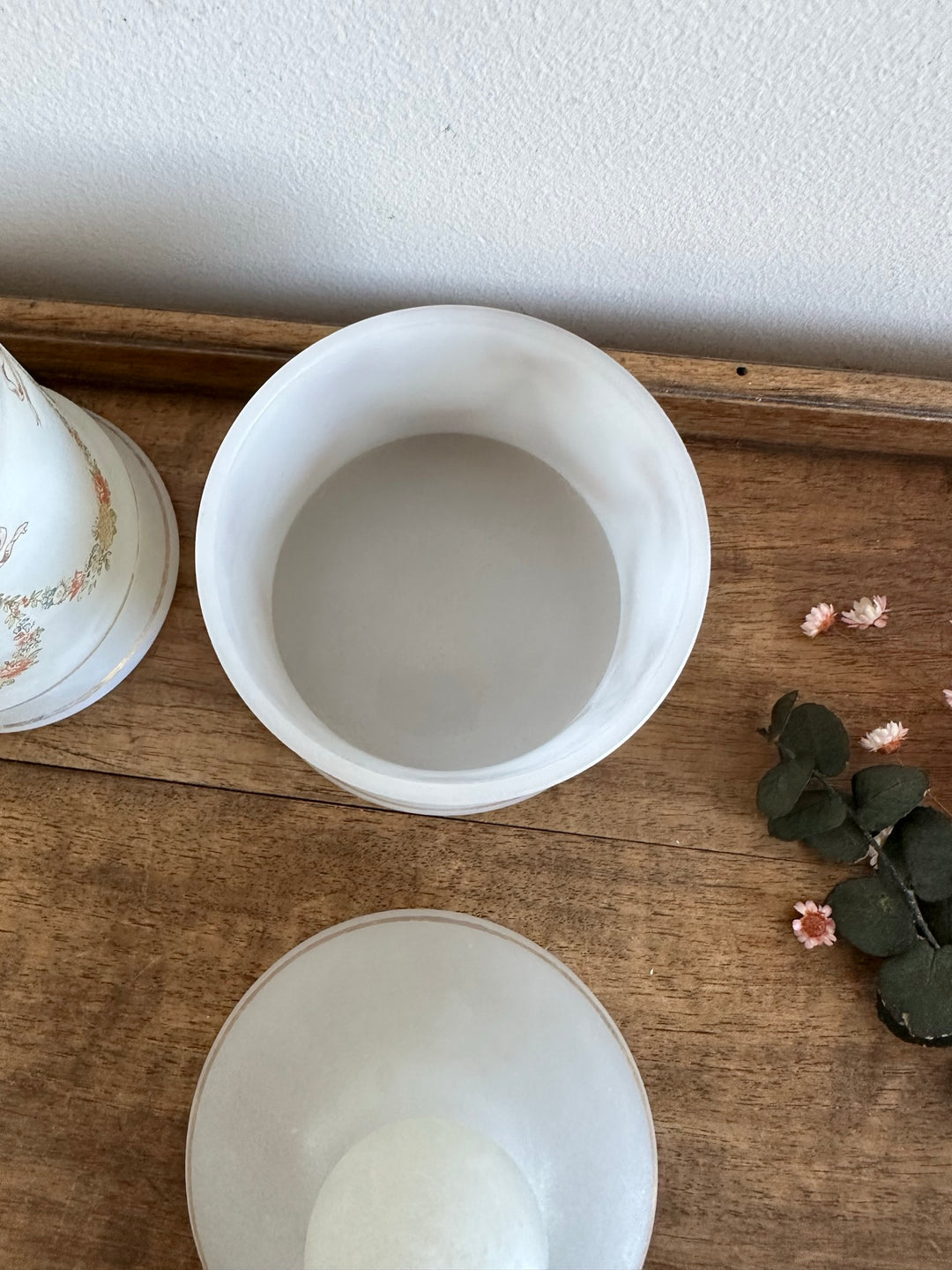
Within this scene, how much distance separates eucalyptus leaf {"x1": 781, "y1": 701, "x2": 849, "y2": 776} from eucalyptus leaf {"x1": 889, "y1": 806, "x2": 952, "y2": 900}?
1.5 inches

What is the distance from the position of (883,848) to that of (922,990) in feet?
0.18

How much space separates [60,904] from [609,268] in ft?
1.17

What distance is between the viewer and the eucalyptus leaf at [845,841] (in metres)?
0.37

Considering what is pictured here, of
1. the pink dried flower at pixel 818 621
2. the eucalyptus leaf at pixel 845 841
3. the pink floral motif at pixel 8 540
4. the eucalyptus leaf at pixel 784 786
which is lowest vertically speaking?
the eucalyptus leaf at pixel 845 841

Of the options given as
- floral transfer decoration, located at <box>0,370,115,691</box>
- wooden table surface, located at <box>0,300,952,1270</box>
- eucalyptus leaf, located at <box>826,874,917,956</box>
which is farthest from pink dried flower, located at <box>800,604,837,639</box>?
floral transfer decoration, located at <box>0,370,115,691</box>

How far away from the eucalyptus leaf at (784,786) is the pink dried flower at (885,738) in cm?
4

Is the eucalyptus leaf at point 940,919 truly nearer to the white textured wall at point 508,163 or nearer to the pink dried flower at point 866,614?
the pink dried flower at point 866,614

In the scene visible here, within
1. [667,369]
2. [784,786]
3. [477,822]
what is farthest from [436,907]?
[667,369]

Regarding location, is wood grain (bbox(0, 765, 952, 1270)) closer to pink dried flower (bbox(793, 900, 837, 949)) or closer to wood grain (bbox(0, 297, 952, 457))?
pink dried flower (bbox(793, 900, 837, 949))

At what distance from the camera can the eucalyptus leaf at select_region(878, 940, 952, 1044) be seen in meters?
0.35

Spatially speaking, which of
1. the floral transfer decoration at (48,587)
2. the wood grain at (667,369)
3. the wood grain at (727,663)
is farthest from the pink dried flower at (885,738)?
the floral transfer decoration at (48,587)

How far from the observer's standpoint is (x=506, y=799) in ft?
1.01

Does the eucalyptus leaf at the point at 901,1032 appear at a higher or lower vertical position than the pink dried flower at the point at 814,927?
lower

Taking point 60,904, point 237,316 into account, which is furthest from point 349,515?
point 60,904
